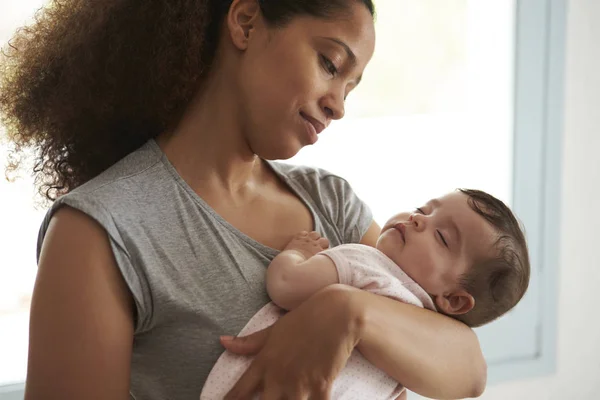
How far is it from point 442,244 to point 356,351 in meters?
0.28

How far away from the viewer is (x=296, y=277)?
139cm

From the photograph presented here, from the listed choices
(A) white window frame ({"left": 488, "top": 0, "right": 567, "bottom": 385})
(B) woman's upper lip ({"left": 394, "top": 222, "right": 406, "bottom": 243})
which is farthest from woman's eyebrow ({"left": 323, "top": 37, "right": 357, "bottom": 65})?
(A) white window frame ({"left": 488, "top": 0, "right": 567, "bottom": 385})

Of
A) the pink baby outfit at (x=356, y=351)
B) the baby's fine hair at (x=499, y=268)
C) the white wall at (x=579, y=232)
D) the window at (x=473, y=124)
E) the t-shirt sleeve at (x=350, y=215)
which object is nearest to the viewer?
the pink baby outfit at (x=356, y=351)

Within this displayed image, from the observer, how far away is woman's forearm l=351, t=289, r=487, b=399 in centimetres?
133

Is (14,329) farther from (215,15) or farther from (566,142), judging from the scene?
(566,142)

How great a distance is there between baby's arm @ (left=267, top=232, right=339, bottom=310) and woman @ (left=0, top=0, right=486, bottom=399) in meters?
0.04

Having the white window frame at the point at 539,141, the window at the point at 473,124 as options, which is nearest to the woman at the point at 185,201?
the window at the point at 473,124

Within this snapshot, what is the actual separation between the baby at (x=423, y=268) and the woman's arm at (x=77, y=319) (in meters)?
0.21

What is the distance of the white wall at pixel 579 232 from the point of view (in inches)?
98.9

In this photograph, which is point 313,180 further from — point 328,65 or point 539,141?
point 539,141

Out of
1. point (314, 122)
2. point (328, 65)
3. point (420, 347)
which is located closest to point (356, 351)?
point (420, 347)

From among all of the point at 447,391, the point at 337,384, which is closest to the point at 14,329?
the point at 337,384

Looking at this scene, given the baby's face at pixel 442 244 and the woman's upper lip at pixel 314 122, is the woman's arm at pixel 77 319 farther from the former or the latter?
the baby's face at pixel 442 244

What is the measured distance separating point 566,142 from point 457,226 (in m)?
1.24
